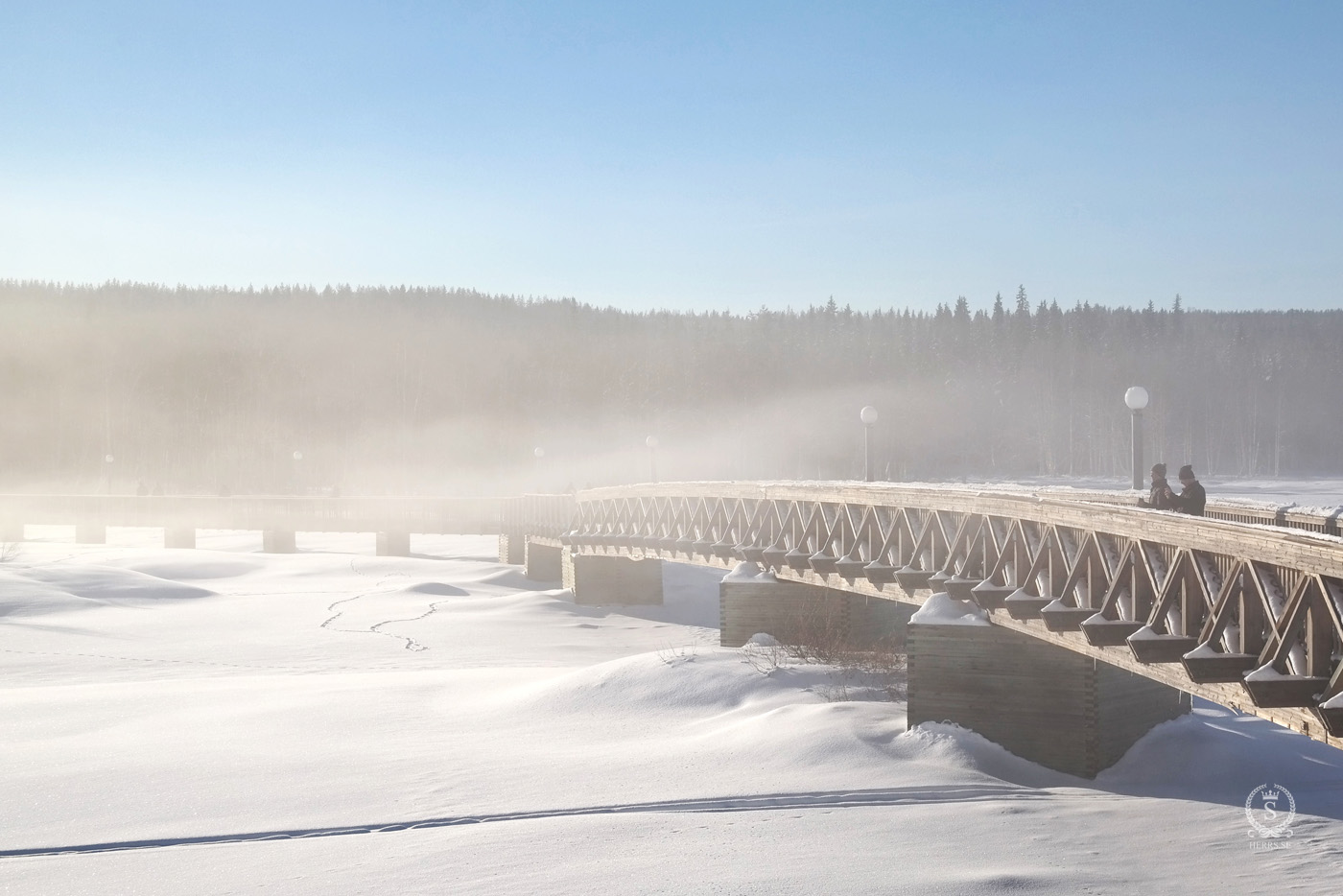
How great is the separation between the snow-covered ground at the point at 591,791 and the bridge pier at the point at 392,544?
3584 centimetres

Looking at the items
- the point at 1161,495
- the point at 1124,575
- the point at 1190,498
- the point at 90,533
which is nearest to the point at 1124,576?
the point at 1124,575

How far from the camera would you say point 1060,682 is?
1719cm

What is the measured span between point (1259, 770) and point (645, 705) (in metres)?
10.0

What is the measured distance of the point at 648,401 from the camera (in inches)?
4594

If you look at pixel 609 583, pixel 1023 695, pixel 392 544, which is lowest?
pixel 392 544

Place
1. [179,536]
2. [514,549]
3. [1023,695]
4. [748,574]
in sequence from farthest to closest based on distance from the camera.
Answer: [179,536]
[514,549]
[748,574]
[1023,695]

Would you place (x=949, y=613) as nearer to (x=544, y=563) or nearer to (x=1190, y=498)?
(x=1190, y=498)

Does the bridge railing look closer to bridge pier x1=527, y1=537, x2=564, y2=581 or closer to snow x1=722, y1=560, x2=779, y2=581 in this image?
snow x1=722, y1=560, x2=779, y2=581

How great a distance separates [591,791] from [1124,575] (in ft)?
24.3

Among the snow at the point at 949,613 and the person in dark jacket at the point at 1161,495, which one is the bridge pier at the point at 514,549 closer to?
the snow at the point at 949,613

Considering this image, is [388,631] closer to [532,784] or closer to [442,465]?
[532,784]

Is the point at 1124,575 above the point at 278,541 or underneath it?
above

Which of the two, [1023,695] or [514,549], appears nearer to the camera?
[1023,695]

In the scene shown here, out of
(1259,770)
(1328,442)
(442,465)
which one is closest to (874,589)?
(1259,770)
